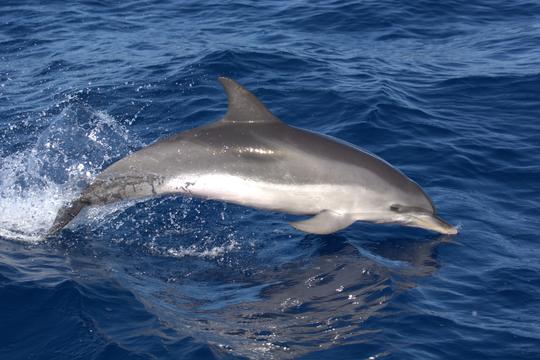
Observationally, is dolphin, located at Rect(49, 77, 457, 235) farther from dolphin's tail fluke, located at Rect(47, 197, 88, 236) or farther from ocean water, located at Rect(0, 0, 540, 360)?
ocean water, located at Rect(0, 0, 540, 360)

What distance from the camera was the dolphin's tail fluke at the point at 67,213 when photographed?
30.9 feet

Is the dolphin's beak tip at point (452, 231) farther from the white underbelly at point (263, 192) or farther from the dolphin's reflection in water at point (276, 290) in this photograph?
the white underbelly at point (263, 192)

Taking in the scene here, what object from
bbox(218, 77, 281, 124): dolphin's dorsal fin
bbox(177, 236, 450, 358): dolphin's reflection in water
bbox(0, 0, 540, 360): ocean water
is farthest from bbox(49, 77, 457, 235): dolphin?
bbox(0, 0, 540, 360): ocean water

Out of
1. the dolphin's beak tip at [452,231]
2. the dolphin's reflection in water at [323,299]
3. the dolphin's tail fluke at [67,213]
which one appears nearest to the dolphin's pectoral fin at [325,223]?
the dolphin's reflection in water at [323,299]

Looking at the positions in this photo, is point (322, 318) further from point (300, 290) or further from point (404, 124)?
point (404, 124)

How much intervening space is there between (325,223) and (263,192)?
0.77 meters

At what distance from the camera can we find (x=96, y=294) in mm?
8117

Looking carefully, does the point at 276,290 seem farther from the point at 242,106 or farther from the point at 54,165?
the point at 54,165

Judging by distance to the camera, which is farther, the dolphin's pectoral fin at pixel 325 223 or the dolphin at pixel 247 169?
the dolphin's pectoral fin at pixel 325 223

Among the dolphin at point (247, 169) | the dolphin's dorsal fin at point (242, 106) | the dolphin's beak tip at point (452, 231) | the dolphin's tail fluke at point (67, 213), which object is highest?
the dolphin's dorsal fin at point (242, 106)

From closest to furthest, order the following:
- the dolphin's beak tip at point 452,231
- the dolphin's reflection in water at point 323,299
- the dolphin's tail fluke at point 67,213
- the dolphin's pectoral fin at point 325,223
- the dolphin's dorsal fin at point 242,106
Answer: the dolphin's reflection in water at point 323,299 → the dolphin's dorsal fin at point 242,106 → the dolphin's pectoral fin at point 325,223 → the dolphin's tail fluke at point 67,213 → the dolphin's beak tip at point 452,231

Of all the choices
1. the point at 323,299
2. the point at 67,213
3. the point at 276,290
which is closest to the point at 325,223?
the point at 276,290

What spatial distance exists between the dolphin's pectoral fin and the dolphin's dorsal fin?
1.15m

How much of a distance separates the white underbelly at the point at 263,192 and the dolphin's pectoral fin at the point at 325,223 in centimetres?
10
